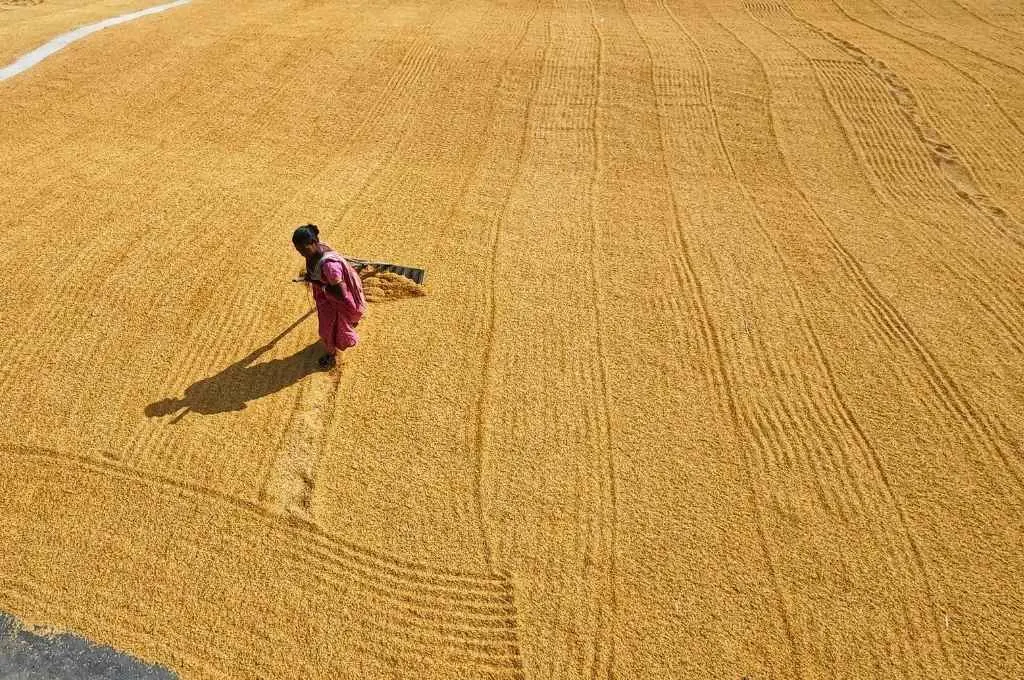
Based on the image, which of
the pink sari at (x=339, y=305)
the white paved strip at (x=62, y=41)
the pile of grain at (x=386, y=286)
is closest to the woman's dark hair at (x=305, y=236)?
the pink sari at (x=339, y=305)

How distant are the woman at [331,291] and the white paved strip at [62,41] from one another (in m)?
9.47

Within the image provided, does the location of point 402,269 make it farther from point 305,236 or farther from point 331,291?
Result: point 305,236

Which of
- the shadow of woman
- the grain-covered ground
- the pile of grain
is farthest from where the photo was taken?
the pile of grain

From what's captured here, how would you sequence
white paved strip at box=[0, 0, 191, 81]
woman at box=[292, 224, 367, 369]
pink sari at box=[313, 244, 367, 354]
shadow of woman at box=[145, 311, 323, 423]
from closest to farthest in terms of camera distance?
1. woman at box=[292, 224, 367, 369]
2. pink sari at box=[313, 244, 367, 354]
3. shadow of woman at box=[145, 311, 323, 423]
4. white paved strip at box=[0, 0, 191, 81]

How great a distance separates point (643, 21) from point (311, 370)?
39.2 ft

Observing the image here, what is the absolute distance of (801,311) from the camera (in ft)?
21.0

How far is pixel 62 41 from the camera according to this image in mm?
12117

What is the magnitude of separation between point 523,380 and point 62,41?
12.5 meters

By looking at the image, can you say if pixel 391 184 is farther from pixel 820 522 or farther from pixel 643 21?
pixel 643 21

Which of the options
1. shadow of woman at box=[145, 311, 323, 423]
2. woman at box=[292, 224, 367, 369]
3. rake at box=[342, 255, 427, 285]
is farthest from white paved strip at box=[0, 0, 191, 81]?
woman at box=[292, 224, 367, 369]

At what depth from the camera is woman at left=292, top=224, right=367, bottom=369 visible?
15.8ft

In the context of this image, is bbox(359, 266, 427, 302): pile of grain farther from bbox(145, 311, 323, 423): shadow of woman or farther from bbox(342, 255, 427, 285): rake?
bbox(145, 311, 323, 423): shadow of woman

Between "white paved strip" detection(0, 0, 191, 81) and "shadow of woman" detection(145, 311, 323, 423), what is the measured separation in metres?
8.98

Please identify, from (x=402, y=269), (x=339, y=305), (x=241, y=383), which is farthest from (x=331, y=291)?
(x=402, y=269)
